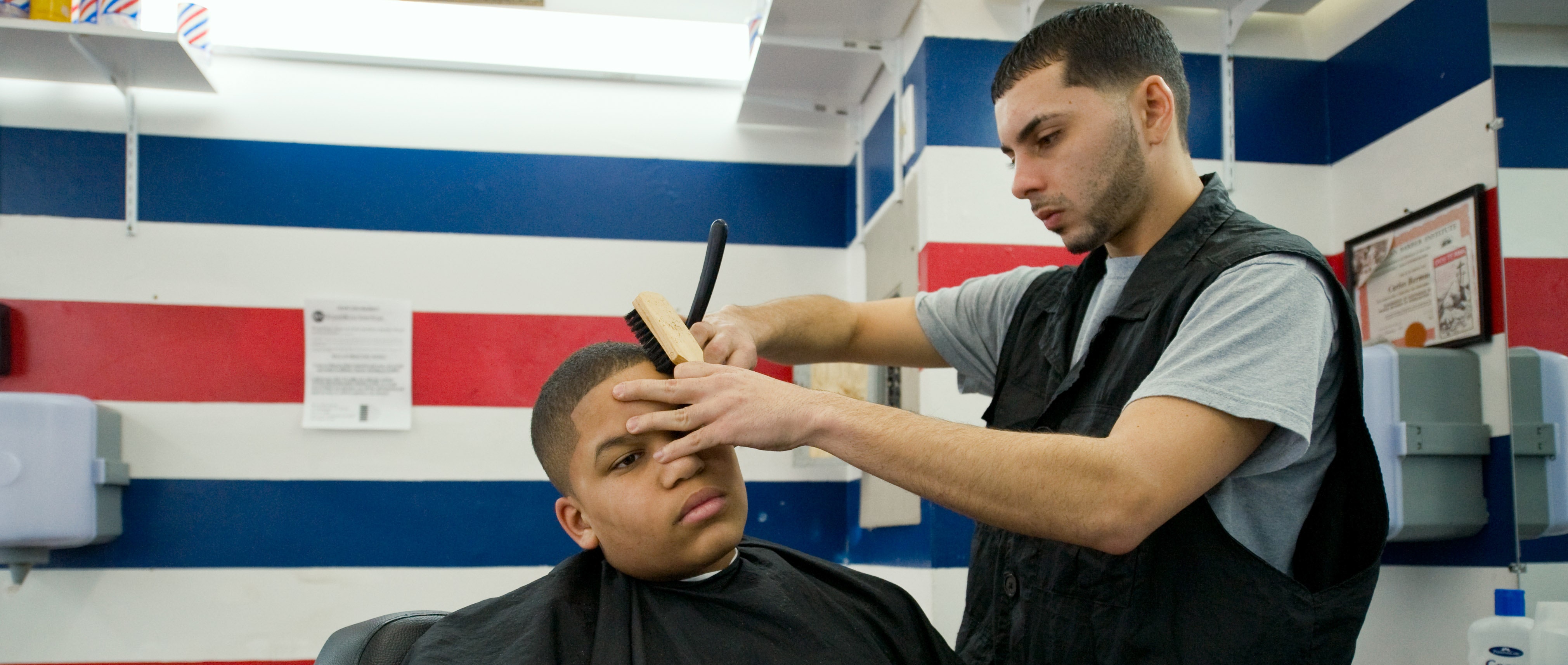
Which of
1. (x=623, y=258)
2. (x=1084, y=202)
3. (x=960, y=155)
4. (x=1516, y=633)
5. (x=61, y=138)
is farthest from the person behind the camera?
(x=623, y=258)

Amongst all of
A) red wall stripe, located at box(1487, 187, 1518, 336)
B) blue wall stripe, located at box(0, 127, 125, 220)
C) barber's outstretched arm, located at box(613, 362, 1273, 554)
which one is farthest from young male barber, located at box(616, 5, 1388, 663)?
blue wall stripe, located at box(0, 127, 125, 220)

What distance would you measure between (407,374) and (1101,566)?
2.28 metres

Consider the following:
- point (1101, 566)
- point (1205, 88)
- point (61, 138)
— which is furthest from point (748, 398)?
point (61, 138)

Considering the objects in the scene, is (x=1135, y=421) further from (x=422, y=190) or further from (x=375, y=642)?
(x=422, y=190)

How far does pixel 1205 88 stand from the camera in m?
2.67

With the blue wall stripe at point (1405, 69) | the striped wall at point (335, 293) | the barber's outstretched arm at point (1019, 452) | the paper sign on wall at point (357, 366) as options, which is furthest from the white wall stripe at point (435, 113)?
the barber's outstretched arm at point (1019, 452)

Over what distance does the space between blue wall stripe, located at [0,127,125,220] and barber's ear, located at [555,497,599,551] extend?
2.20 metres

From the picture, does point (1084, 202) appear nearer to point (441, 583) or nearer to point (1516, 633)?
point (1516, 633)

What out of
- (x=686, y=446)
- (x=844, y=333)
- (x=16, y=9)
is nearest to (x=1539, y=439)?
(x=844, y=333)

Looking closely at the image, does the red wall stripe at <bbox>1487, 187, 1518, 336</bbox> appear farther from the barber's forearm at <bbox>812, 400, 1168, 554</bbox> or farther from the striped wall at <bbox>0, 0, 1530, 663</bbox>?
the barber's forearm at <bbox>812, 400, 1168, 554</bbox>

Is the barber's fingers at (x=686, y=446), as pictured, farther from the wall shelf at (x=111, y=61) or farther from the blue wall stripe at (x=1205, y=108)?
the wall shelf at (x=111, y=61)

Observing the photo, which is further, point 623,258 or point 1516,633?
point 623,258

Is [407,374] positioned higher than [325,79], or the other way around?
[325,79]

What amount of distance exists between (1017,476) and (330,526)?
241cm
